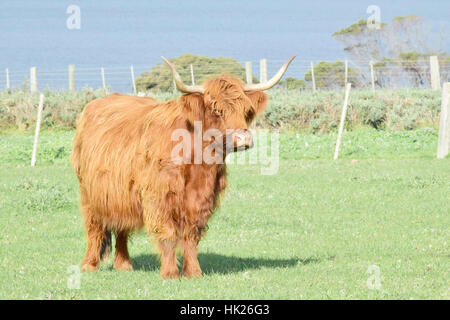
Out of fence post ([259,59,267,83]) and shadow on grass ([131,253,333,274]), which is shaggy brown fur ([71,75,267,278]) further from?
fence post ([259,59,267,83])

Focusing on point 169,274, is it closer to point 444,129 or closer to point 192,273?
point 192,273

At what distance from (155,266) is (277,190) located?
578 centimetres

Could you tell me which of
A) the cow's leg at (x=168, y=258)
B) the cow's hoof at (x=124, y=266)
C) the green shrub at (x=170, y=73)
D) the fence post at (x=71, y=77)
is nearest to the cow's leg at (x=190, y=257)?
the cow's leg at (x=168, y=258)

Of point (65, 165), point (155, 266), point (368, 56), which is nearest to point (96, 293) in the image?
point (155, 266)

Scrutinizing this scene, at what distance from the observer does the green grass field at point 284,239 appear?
614 centimetres

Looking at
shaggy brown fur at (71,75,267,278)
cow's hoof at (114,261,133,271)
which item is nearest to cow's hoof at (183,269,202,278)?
shaggy brown fur at (71,75,267,278)

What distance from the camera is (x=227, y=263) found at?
24.9ft

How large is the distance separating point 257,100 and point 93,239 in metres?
2.49

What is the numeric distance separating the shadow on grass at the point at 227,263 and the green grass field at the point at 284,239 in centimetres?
1

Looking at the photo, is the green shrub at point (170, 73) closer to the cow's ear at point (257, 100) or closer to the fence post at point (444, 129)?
the fence post at point (444, 129)

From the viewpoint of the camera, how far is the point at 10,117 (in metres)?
27.2

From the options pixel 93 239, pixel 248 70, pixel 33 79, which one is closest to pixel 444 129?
pixel 93 239

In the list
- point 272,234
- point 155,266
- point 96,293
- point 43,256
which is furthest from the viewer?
point 272,234

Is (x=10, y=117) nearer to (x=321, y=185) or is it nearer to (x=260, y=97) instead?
(x=321, y=185)
